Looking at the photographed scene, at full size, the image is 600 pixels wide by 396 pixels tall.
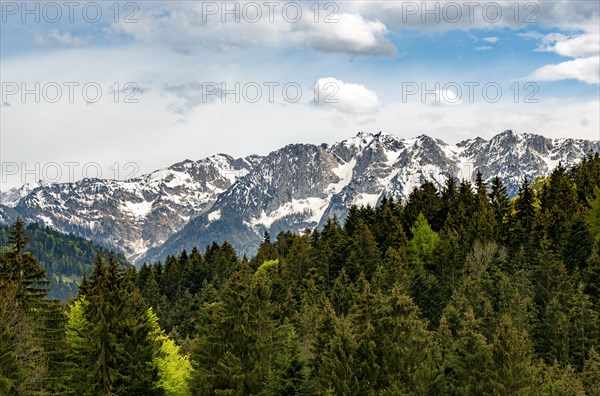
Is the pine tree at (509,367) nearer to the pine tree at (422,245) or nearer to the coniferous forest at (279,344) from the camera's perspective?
the coniferous forest at (279,344)

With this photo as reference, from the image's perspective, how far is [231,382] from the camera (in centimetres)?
4659

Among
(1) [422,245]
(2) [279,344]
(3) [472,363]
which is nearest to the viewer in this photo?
(3) [472,363]

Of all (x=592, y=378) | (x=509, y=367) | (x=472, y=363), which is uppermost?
(x=509, y=367)

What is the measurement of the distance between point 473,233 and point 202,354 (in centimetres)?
6868

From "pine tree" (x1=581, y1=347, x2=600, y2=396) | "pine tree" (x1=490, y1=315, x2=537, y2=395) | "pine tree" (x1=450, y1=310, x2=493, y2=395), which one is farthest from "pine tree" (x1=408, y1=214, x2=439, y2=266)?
"pine tree" (x1=490, y1=315, x2=537, y2=395)

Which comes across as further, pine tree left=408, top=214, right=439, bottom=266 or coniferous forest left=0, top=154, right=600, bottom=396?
pine tree left=408, top=214, right=439, bottom=266

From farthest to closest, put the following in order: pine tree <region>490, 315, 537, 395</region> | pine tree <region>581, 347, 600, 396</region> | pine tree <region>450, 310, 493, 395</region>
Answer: pine tree <region>581, 347, 600, 396</region> < pine tree <region>450, 310, 493, 395</region> < pine tree <region>490, 315, 537, 395</region>

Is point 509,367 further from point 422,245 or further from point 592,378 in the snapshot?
point 422,245

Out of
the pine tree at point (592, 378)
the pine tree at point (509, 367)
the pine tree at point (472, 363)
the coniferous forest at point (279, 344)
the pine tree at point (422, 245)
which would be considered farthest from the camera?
the pine tree at point (422, 245)

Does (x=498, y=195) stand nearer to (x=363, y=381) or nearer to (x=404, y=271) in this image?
(x=404, y=271)

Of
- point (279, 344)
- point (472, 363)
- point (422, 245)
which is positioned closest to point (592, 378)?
point (472, 363)

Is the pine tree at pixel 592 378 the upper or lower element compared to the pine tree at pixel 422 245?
lower

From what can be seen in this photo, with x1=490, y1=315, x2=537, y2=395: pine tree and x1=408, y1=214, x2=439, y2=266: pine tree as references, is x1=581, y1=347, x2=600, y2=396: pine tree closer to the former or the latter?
x1=490, y1=315, x2=537, y2=395: pine tree

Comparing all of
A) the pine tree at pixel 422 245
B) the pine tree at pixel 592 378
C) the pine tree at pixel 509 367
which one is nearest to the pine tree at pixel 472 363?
the pine tree at pixel 509 367
